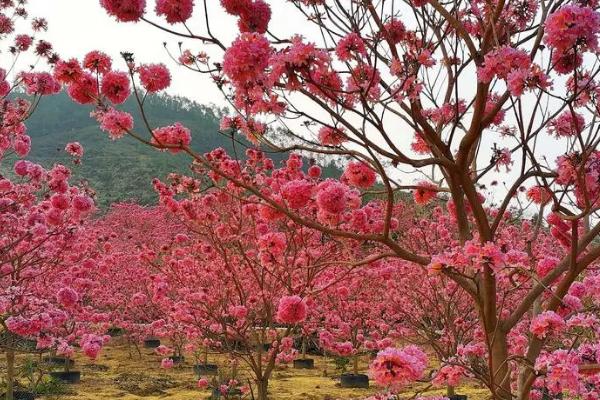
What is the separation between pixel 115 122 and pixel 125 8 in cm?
59

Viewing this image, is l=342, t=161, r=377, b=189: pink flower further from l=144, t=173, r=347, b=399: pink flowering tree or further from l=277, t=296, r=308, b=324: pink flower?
l=277, t=296, r=308, b=324: pink flower

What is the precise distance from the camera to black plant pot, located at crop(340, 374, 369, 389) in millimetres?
10758

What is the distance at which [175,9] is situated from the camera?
292 cm

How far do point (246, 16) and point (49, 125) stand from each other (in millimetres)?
66944

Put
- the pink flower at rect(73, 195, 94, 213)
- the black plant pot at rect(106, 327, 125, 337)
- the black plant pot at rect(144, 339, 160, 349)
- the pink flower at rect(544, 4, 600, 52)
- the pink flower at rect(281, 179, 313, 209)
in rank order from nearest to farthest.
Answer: the pink flower at rect(544, 4, 600, 52)
the pink flower at rect(281, 179, 313, 209)
the pink flower at rect(73, 195, 94, 213)
the black plant pot at rect(144, 339, 160, 349)
the black plant pot at rect(106, 327, 125, 337)

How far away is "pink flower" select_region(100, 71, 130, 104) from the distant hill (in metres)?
24.0

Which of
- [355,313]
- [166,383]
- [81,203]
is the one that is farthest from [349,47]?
[166,383]

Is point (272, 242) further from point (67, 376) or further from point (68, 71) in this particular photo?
point (67, 376)

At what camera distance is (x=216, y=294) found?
26.7 feet

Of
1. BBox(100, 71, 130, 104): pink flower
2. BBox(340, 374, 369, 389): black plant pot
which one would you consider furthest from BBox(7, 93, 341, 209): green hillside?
BBox(100, 71, 130, 104): pink flower

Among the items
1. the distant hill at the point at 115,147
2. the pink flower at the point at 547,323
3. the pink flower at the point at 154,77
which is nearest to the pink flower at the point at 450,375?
the pink flower at the point at 547,323

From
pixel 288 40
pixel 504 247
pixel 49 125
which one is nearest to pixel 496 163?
pixel 504 247

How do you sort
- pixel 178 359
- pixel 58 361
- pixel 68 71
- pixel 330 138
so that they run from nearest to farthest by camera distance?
pixel 68 71 → pixel 330 138 → pixel 58 361 → pixel 178 359

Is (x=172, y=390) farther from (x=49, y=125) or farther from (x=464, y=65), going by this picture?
(x=49, y=125)
